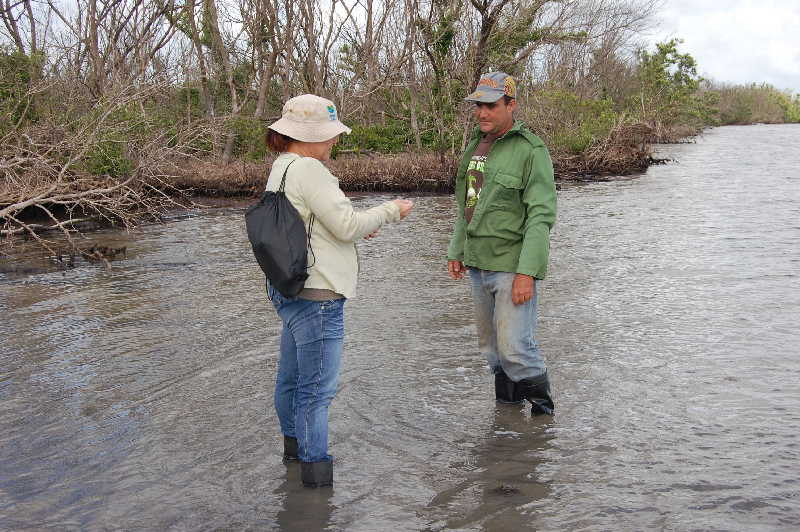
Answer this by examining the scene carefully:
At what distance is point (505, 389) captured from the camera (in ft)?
16.8

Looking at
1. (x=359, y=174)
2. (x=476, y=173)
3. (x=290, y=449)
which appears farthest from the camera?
(x=359, y=174)

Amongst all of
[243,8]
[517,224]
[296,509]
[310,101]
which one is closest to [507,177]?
[517,224]

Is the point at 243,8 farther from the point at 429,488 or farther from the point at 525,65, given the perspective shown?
the point at 429,488

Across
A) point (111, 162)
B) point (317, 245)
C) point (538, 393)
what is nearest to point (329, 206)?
point (317, 245)

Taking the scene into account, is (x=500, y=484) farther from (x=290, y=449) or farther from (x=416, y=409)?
(x=416, y=409)

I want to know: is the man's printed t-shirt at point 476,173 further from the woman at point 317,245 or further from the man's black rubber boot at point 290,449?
the man's black rubber boot at point 290,449

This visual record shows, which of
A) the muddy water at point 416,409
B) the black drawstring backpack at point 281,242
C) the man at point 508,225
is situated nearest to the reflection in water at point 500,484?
the muddy water at point 416,409

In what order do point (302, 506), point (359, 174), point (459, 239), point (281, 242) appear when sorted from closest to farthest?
1. point (281, 242)
2. point (302, 506)
3. point (459, 239)
4. point (359, 174)

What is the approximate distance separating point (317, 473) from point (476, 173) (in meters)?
1.85

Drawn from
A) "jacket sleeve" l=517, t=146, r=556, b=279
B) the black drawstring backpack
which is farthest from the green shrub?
the black drawstring backpack

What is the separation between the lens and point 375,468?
169 inches

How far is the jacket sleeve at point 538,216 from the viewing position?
445 cm

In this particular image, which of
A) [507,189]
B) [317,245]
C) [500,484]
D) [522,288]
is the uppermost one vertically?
[507,189]

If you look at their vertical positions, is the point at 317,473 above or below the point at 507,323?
below
